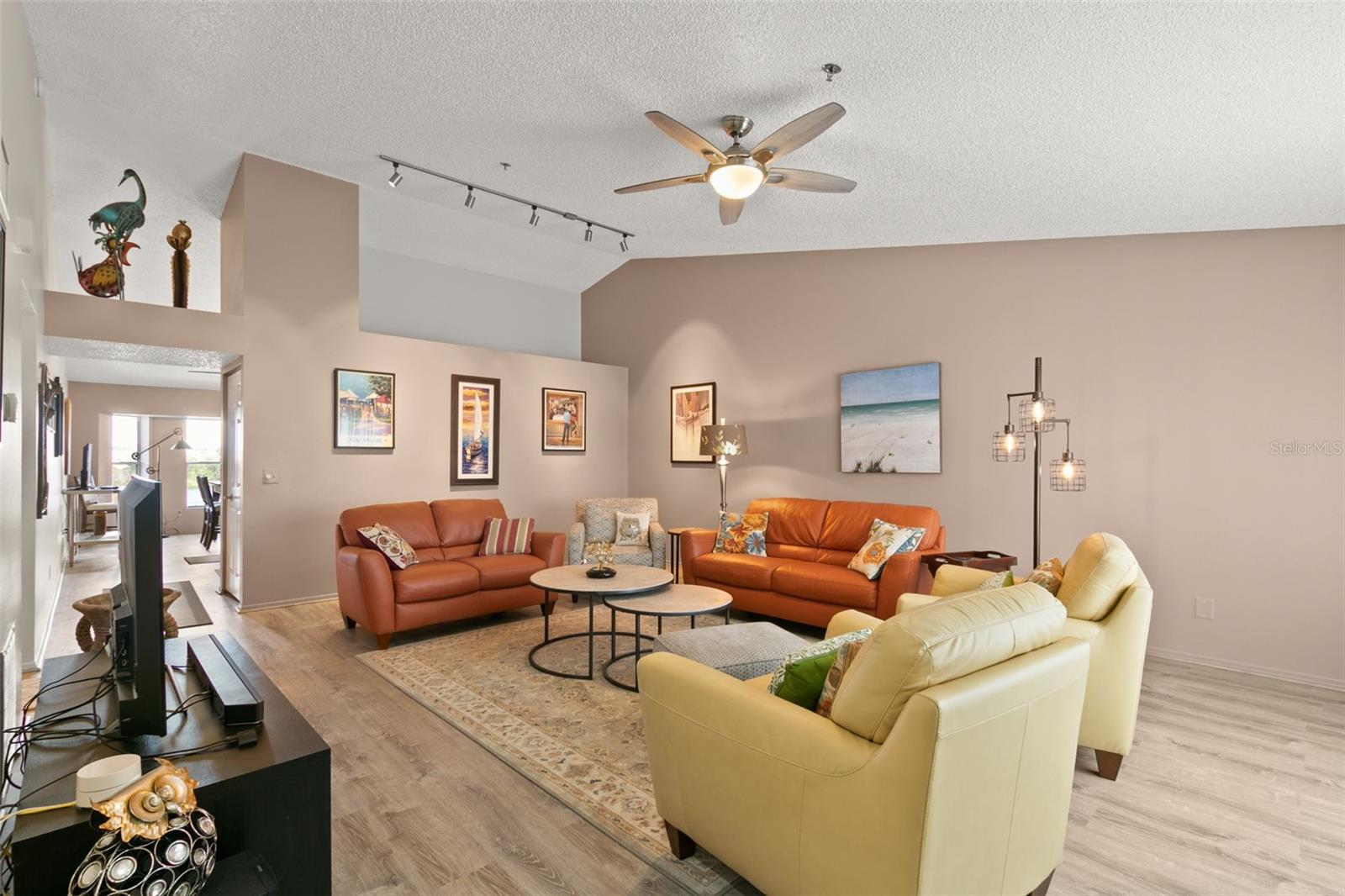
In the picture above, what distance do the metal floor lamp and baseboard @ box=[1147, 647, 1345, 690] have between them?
91 cm

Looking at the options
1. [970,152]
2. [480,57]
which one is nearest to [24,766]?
[480,57]

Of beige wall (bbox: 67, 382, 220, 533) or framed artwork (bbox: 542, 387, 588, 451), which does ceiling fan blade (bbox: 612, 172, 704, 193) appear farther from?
beige wall (bbox: 67, 382, 220, 533)

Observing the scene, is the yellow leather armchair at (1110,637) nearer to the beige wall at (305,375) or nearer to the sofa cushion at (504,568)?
the sofa cushion at (504,568)

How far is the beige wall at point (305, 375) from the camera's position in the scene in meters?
5.19

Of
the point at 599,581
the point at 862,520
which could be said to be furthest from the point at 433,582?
the point at 862,520

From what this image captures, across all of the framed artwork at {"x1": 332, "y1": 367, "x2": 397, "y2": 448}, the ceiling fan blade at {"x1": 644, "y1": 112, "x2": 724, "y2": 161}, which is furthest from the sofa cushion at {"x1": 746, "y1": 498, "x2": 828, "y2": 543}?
the framed artwork at {"x1": 332, "y1": 367, "x2": 397, "y2": 448}

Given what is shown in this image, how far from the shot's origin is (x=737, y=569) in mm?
5082

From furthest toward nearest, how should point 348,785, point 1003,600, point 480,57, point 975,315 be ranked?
1. point 975,315
2. point 480,57
3. point 348,785
4. point 1003,600

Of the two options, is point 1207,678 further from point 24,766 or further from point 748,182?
point 24,766

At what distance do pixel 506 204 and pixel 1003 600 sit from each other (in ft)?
16.1

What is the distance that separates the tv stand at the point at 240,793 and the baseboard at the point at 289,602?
4002 millimetres

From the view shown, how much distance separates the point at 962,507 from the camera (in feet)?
16.9

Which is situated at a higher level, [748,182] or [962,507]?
[748,182]

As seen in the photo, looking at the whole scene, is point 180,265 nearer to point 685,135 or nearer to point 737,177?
point 685,135
